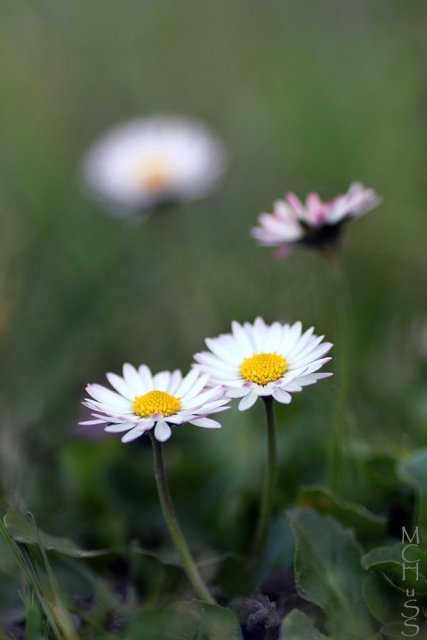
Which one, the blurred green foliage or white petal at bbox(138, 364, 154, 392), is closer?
white petal at bbox(138, 364, 154, 392)

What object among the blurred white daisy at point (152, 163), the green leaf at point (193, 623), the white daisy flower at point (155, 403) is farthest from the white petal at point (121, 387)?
the blurred white daisy at point (152, 163)

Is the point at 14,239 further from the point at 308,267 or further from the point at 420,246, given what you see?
the point at 420,246

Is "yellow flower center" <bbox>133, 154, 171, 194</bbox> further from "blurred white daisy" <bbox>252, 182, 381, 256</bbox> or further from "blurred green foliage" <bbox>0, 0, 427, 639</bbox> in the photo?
"blurred white daisy" <bbox>252, 182, 381, 256</bbox>

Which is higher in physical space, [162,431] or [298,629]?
[162,431]

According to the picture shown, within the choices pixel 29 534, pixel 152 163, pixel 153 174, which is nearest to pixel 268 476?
pixel 29 534

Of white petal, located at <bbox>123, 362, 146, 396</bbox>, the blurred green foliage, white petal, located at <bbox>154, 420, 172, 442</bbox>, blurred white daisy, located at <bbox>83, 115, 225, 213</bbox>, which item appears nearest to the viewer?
white petal, located at <bbox>154, 420, 172, 442</bbox>

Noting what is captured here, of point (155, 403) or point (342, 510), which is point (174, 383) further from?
point (342, 510)

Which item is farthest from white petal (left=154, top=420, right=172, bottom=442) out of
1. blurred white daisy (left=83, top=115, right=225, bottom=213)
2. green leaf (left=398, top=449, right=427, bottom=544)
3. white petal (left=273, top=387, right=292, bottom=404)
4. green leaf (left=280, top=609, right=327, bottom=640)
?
blurred white daisy (left=83, top=115, right=225, bottom=213)

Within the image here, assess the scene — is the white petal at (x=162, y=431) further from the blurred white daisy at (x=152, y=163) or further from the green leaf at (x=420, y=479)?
the blurred white daisy at (x=152, y=163)
